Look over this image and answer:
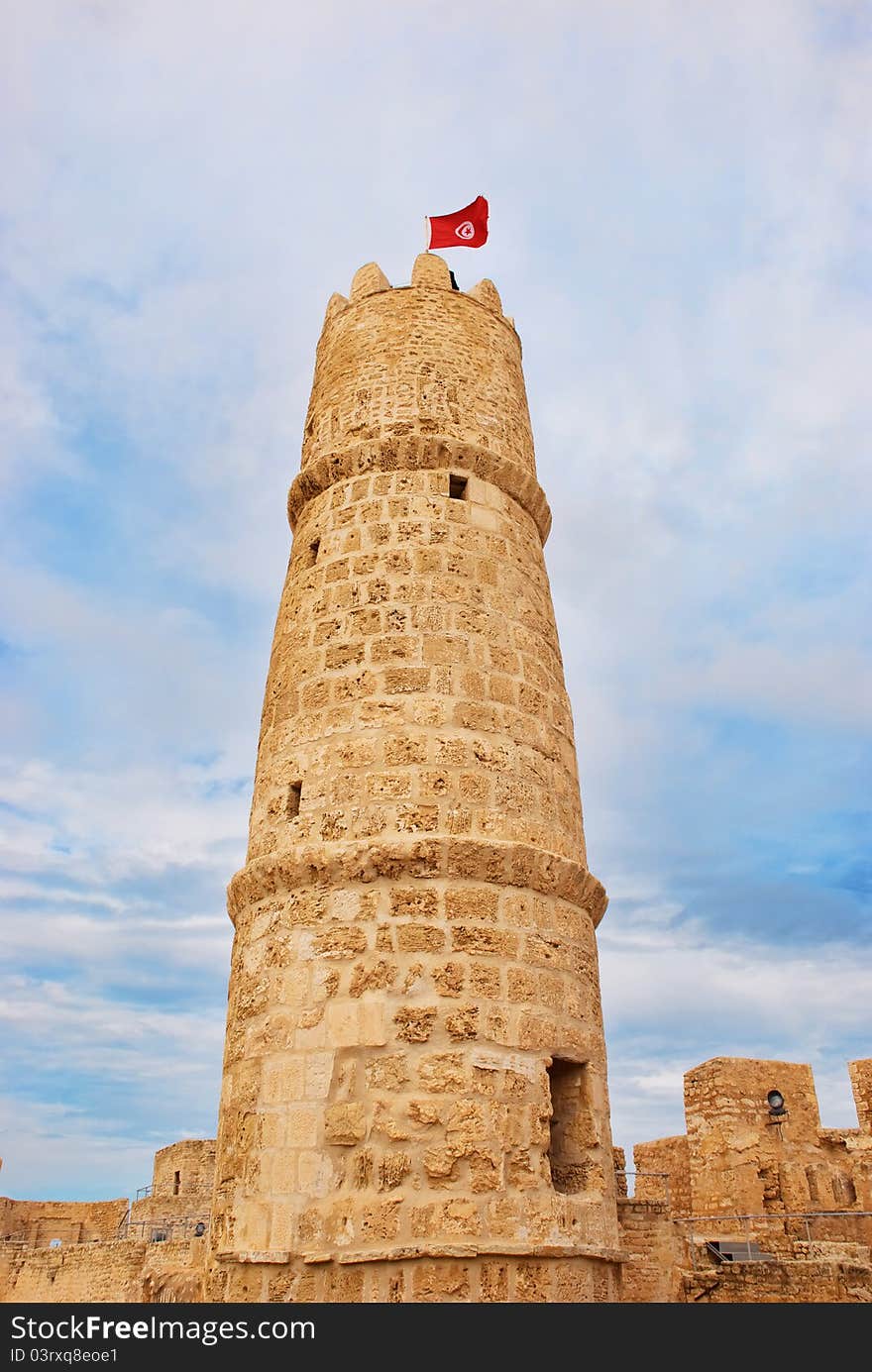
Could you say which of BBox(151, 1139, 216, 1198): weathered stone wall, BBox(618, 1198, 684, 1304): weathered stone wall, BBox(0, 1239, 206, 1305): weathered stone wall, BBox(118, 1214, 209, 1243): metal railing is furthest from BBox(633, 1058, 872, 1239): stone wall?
BBox(151, 1139, 216, 1198): weathered stone wall

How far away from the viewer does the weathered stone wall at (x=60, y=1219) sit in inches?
834

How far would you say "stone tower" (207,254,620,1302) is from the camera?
4473 millimetres

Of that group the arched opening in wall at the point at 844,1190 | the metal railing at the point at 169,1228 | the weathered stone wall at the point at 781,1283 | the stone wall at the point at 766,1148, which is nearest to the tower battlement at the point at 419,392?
the weathered stone wall at the point at 781,1283

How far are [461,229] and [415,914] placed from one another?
720 cm

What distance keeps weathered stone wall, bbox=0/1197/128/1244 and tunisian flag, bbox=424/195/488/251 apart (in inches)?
833

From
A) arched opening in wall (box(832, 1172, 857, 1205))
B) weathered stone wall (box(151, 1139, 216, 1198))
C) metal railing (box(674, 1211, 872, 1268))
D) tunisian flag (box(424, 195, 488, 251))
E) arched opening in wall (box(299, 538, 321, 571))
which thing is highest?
tunisian flag (box(424, 195, 488, 251))

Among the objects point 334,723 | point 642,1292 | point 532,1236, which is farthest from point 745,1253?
point 334,723

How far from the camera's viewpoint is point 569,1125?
17.1 ft

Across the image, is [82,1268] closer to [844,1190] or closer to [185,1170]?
[185,1170]

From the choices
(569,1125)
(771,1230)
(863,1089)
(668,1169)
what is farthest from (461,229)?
(668,1169)

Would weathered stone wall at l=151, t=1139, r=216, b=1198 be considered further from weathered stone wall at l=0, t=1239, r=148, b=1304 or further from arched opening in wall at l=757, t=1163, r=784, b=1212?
arched opening in wall at l=757, t=1163, r=784, b=1212

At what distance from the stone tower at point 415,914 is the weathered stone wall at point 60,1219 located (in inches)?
779
